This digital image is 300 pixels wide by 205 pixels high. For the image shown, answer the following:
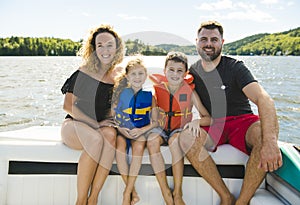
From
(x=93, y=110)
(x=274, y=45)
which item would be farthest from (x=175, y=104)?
(x=274, y=45)

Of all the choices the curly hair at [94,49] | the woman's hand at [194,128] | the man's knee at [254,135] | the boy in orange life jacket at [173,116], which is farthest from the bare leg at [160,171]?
the curly hair at [94,49]

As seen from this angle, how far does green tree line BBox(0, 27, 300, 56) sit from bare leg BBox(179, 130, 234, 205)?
668 mm

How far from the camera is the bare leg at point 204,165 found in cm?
214

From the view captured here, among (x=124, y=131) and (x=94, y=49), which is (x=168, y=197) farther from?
(x=94, y=49)

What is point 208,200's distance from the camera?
7.33 feet

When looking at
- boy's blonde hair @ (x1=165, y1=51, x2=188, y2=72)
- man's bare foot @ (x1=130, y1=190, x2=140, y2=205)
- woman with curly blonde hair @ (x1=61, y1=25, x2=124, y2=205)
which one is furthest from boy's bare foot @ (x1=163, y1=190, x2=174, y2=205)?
boy's blonde hair @ (x1=165, y1=51, x2=188, y2=72)

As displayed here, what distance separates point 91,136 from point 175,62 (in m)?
0.72

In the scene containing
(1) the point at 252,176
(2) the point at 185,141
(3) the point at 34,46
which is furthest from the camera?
(3) the point at 34,46

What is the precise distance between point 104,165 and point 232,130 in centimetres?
85

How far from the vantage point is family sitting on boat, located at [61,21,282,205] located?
Answer: 2.07 metres

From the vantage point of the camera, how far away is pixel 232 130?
232cm

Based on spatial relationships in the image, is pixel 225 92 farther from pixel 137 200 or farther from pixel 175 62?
pixel 137 200

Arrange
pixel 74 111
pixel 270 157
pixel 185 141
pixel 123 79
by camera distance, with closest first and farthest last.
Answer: pixel 270 157
pixel 185 141
pixel 74 111
pixel 123 79

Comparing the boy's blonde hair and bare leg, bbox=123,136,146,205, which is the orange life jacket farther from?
bare leg, bbox=123,136,146,205
